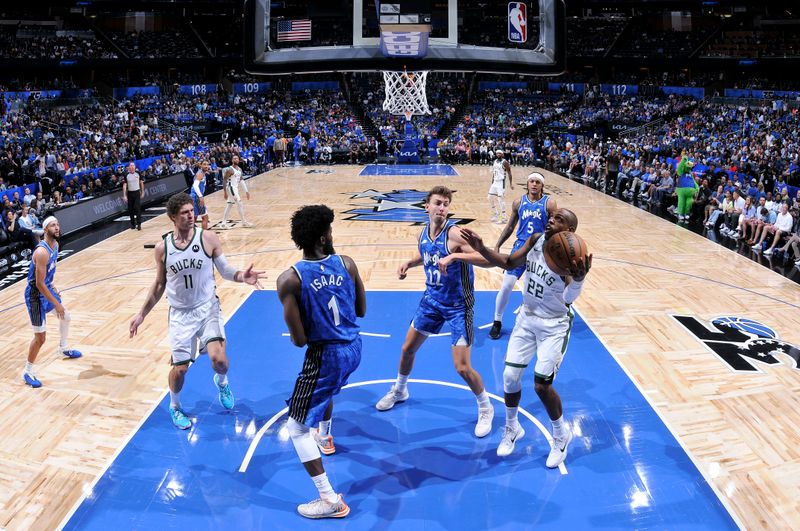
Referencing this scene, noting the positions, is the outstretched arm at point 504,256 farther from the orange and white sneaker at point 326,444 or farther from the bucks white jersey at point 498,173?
the bucks white jersey at point 498,173

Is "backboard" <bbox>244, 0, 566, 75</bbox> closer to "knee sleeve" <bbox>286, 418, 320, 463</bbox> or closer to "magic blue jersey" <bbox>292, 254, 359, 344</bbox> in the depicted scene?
"magic blue jersey" <bbox>292, 254, 359, 344</bbox>

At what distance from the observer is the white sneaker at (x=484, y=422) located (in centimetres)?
538

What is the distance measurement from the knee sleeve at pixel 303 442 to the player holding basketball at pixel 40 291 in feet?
11.3

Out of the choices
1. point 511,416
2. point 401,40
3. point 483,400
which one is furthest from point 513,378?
point 401,40

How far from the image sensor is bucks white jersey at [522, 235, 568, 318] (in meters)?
4.80

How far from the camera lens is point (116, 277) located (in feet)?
34.7

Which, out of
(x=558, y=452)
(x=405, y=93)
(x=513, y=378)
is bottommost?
(x=558, y=452)

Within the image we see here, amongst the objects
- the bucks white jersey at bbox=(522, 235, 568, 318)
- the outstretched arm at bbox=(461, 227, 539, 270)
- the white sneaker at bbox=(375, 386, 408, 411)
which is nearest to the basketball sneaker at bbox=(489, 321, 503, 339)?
the white sneaker at bbox=(375, 386, 408, 411)

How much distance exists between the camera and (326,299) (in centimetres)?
411

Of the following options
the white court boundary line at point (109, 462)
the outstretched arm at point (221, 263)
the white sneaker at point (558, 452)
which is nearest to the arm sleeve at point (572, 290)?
the white sneaker at point (558, 452)

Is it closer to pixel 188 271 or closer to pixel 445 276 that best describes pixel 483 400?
pixel 445 276

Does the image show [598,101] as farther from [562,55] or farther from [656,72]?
[562,55]

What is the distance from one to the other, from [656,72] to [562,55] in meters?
42.7

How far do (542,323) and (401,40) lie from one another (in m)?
6.33
